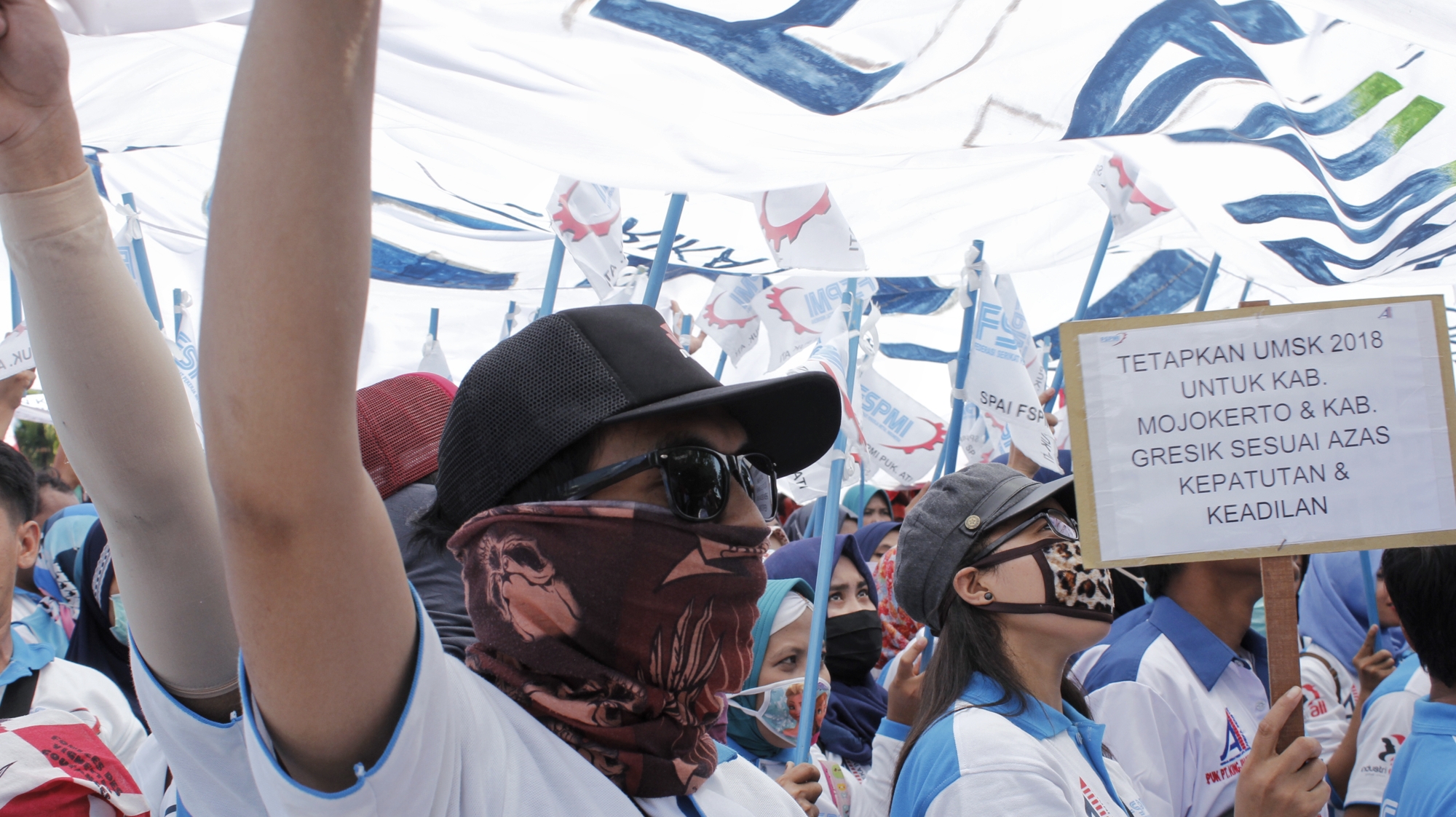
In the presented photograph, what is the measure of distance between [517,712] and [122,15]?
1.67 m

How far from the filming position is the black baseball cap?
4.03 feet

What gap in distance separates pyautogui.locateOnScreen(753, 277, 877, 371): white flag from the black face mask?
5.23ft

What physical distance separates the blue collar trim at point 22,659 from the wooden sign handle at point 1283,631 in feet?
8.93

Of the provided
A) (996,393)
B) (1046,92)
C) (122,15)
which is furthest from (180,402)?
(996,393)

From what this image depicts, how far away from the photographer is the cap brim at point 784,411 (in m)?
1.29

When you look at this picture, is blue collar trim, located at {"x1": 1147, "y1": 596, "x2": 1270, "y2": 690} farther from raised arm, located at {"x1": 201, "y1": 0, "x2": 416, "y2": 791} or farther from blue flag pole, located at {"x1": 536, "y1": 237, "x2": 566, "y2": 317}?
blue flag pole, located at {"x1": 536, "y1": 237, "x2": 566, "y2": 317}

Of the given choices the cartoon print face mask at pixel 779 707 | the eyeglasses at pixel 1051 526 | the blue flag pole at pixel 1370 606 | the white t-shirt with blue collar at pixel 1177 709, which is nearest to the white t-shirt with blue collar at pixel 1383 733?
the white t-shirt with blue collar at pixel 1177 709

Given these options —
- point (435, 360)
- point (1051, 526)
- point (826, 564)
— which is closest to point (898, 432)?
point (826, 564)

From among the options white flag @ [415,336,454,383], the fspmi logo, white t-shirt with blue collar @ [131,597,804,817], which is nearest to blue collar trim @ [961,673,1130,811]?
the fspmi logo

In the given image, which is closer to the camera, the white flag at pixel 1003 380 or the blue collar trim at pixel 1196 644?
the blue collar trim at pixel 1196 644

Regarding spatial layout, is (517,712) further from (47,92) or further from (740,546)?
(47,92)

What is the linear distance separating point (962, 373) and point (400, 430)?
11.6 feet

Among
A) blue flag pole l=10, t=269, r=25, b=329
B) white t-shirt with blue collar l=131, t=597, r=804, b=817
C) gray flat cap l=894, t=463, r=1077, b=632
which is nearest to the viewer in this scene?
white t-shirt with blue collar l=131, t=597, r=804, b=817

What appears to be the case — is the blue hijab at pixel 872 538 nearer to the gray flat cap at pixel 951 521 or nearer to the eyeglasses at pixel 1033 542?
the gray flat cap at pixel 951 521
